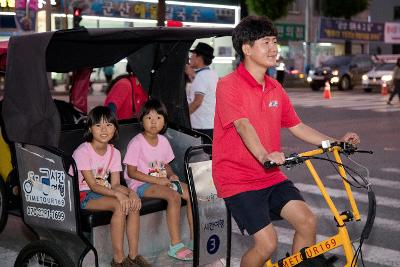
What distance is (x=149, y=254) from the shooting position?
223 inches

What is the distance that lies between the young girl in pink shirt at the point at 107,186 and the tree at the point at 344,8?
156ft

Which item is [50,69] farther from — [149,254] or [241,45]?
[241,45]

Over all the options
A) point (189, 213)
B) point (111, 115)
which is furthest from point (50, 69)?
point (189, 213)

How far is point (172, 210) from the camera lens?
557 centimetres

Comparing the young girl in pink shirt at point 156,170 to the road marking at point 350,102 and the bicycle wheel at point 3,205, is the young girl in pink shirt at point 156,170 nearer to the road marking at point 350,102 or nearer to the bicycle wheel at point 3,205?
the bicycle wheel at point 3,205

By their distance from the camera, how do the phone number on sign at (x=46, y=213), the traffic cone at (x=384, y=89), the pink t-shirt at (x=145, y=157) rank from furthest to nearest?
the traffic cone at (x=384, y=89), the pink t-shirt at (x=145, y=157), the phone number on sign at (x=46, y=213)

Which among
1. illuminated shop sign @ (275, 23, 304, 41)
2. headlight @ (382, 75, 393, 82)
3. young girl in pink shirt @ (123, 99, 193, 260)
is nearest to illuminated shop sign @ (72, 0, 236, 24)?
headlight @ (382, 75, 393, 82)

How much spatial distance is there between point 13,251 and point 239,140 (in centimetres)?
321

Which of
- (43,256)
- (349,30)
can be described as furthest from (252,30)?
(349,30)

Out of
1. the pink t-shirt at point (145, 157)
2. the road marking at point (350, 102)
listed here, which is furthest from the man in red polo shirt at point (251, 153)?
the road marking at point (350, 102)

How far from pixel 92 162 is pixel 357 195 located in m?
4.82

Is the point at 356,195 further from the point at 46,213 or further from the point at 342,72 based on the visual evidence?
the point at 342,72

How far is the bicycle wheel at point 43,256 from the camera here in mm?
4973

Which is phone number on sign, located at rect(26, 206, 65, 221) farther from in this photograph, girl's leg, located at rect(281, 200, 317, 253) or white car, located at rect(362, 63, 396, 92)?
white car, located at rect(362, 63, 396, 92)
